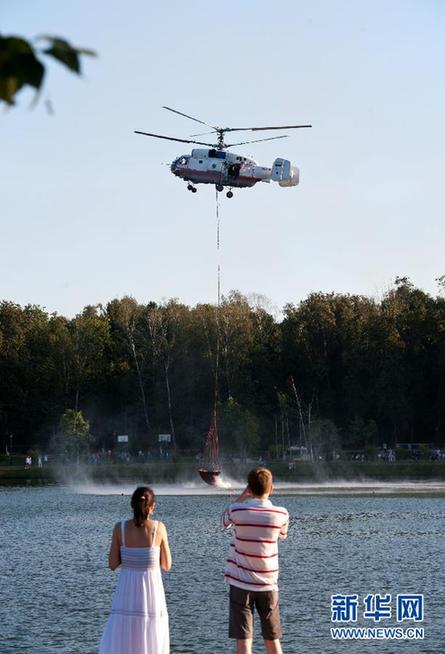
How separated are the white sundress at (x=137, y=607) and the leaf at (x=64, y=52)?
6.06 meters

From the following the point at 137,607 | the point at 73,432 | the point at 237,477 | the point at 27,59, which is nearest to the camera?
the point at 27,59

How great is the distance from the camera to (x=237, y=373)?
114 m

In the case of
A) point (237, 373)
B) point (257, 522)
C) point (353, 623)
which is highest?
point (237, 373)

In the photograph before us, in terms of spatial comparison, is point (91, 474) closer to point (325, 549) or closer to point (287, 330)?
point (287, 330)

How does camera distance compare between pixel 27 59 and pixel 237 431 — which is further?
pixel 237 431

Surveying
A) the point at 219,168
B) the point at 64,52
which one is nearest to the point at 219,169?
the point at 219,168

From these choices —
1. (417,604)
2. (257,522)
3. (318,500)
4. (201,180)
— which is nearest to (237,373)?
(318,500)

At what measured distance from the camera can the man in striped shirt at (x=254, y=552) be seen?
1018cm

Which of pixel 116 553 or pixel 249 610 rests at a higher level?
pixel 116 553

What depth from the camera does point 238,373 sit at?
114375mm

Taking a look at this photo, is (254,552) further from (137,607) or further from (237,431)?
(237,431)

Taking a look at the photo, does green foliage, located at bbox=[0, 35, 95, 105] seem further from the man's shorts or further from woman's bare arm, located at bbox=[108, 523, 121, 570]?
the man's shorts

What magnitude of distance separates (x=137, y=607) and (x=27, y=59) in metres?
6.51

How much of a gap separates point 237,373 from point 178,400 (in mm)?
6225
